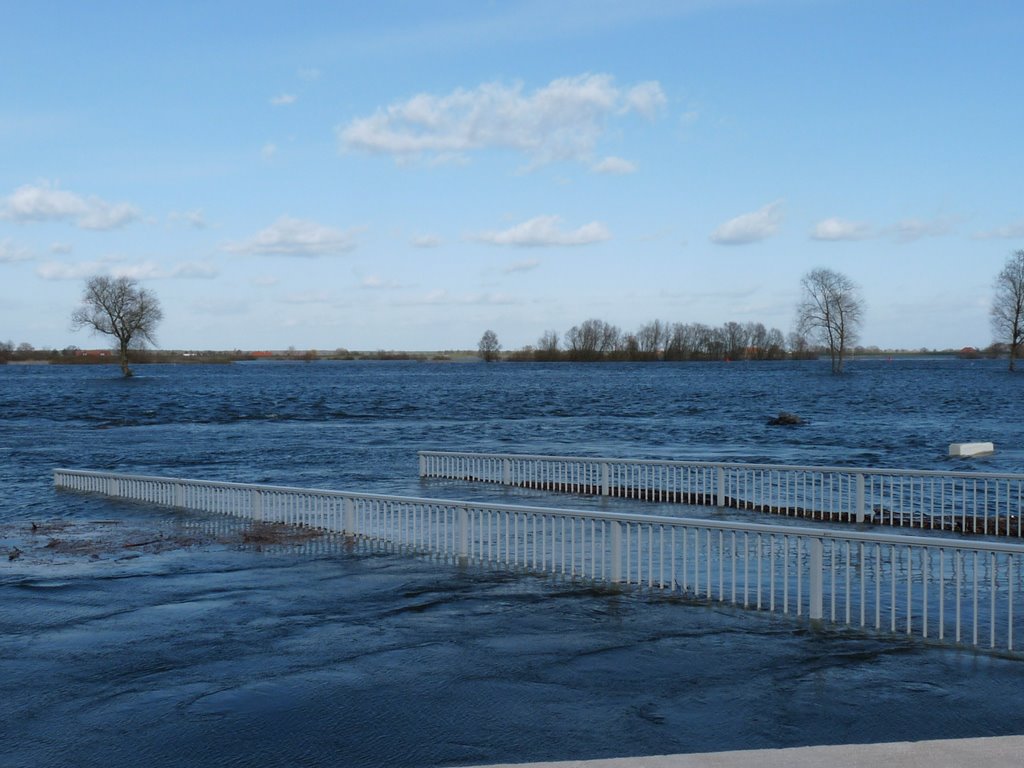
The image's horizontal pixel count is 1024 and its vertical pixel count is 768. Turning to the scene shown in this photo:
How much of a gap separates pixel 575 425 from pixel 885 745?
2092 inches

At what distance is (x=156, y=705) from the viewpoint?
852 cm

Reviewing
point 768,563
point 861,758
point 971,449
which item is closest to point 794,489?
point 768,563

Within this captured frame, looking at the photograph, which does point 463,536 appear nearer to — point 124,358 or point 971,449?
point 971,449

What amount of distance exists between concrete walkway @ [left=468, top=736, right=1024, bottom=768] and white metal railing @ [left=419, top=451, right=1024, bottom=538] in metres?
10.1

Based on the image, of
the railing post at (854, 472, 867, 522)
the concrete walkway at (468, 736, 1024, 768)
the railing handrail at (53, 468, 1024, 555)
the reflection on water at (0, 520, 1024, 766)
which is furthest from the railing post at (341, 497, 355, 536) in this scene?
the concrete walkway at (468, 736, 1024, 768)

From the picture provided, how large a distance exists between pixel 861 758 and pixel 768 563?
855cm

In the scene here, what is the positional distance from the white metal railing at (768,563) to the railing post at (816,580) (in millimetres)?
23

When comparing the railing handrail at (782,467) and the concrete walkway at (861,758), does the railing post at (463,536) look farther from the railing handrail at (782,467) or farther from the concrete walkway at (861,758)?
the concrete walkway at (861,758)

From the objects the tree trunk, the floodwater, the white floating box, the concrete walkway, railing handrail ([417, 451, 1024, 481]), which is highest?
the tree trunk

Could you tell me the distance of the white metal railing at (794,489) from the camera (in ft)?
Answer: 58.1

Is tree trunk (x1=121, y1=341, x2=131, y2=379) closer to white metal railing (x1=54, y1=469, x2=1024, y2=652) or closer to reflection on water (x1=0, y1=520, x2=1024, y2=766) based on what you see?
white metal railing (x1=54, y1=469, x2=1024, y2=652)

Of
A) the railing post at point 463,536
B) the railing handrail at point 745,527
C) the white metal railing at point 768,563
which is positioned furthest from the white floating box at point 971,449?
the railing post at point 463,536

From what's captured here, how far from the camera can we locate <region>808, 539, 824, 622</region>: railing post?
10.5 meters

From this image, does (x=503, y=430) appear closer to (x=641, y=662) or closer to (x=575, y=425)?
(x=575, y=425)
